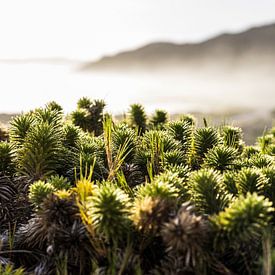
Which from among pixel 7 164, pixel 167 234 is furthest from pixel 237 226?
pixel 7 164

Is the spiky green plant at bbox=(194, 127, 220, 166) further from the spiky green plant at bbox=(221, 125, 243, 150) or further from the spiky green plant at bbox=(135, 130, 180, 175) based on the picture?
the spiky green plant at bbox=(221, 125, 243, 150)

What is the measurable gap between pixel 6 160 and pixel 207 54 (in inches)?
1878

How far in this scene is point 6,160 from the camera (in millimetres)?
2996

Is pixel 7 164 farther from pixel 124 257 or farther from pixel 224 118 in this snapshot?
pixel 224 118

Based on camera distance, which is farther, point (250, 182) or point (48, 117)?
point (48, 117)

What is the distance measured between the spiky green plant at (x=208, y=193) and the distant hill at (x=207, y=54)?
45781 mm

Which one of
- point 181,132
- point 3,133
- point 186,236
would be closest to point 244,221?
point 186,236

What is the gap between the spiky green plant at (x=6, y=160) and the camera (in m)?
2.98

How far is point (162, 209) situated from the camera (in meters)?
2.18

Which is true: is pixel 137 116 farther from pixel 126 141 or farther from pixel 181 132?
pixel 126 141

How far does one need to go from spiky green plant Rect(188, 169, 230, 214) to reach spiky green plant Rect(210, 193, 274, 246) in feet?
0.73

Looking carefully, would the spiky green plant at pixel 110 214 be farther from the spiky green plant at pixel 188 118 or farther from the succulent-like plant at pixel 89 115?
the spiky green plant at pixel 188 118

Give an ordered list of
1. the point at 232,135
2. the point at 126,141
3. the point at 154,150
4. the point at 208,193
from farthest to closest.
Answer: the point at 232,135 < the point at 126,141 < the point at 154,150 < the point at 208,193

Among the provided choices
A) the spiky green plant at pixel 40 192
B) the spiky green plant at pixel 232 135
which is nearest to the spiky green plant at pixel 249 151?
the spiky green plant at pixel 232 135
